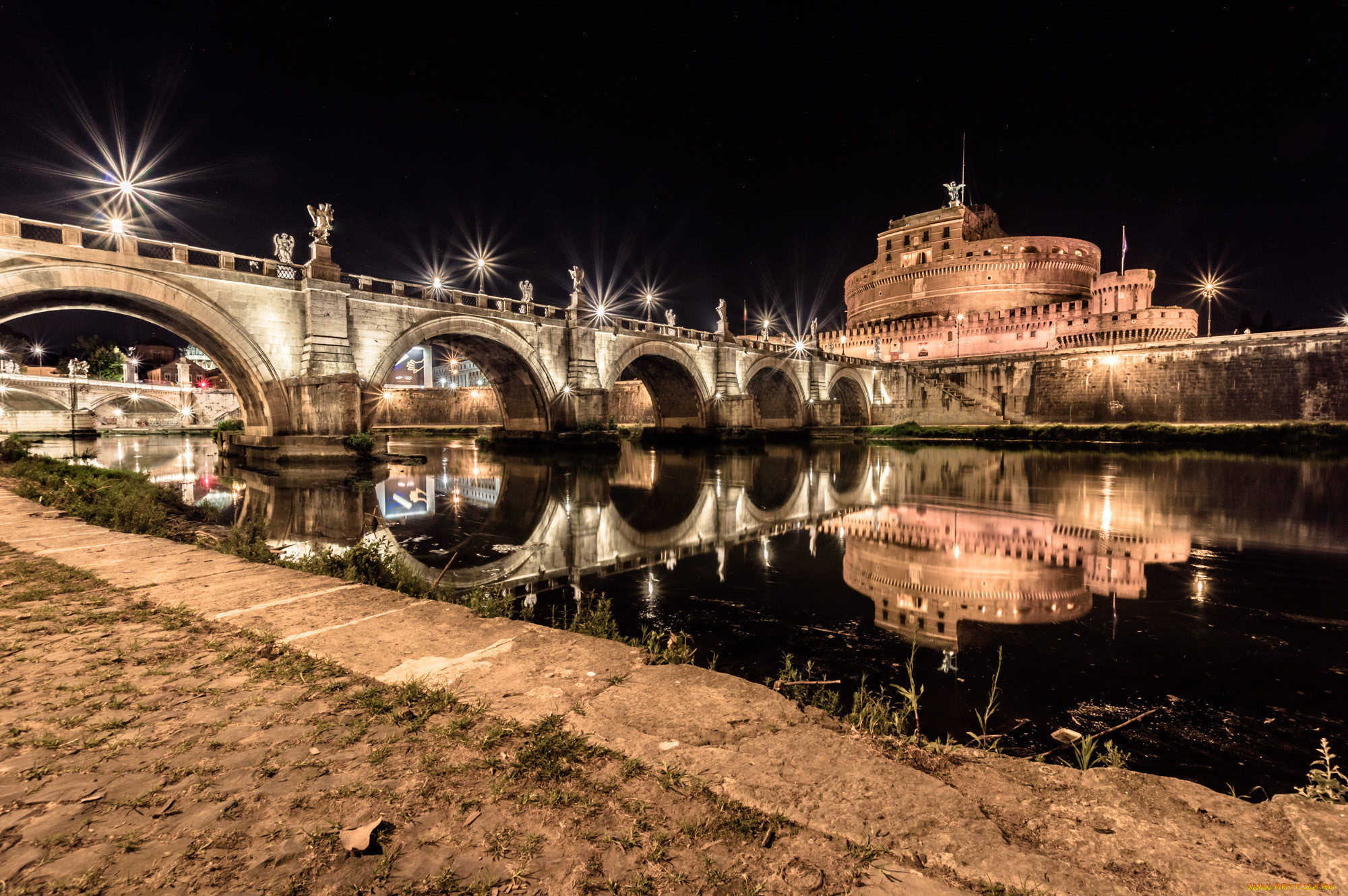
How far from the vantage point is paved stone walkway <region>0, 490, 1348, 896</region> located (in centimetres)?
178

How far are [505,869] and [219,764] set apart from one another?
134cm

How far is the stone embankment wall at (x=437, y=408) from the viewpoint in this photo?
61500mm

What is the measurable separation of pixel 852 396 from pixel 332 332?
155 feet

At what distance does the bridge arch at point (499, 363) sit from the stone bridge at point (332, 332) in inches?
2.9

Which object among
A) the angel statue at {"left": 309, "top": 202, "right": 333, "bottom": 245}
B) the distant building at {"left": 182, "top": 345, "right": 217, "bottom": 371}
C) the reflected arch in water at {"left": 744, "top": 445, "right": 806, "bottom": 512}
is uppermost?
the distant building at {"left": 182, "top": 345, "right": 217, "bottom": 371}

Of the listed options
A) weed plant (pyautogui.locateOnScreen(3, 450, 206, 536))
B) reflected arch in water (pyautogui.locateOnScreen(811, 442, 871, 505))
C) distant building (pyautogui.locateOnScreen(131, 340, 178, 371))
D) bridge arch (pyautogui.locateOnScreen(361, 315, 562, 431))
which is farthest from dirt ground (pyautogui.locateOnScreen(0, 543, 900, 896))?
distant building (pyautogui.locateOnScreen(131, 340, 178, 371))

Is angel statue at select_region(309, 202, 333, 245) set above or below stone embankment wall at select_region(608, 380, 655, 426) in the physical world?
above

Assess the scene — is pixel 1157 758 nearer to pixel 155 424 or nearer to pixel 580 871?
pixel 580 871

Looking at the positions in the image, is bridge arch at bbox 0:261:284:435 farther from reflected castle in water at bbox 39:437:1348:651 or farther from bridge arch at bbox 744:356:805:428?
bridge arch at bbox 744:356:805:428

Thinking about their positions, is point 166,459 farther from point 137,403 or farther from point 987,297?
point 987,297

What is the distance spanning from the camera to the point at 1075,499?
13000 millimetres

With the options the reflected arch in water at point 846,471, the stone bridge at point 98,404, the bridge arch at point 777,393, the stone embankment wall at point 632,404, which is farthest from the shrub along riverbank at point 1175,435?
the stone bridge at point 98,404

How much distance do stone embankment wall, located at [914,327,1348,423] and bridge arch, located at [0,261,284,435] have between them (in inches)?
2035

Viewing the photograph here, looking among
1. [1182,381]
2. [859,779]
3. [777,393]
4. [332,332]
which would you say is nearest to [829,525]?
[859,779]
